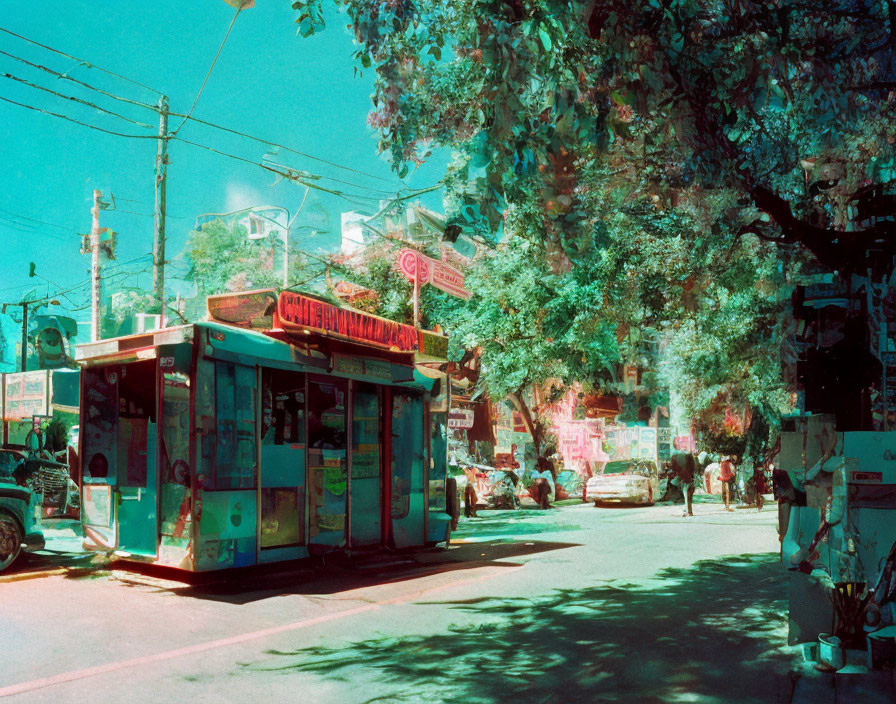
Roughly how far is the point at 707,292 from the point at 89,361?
1229 cm

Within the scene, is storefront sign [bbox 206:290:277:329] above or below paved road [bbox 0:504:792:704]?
above

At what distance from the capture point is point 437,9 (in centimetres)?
829

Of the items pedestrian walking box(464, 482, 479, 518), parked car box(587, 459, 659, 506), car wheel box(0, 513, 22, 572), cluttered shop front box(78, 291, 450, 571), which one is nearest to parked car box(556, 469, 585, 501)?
parked car box(587, 459, 659, 506)

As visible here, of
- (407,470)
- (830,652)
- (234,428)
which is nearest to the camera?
(830,652)

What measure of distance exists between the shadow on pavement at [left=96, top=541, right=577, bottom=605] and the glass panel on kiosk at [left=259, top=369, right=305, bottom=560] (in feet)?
1.14

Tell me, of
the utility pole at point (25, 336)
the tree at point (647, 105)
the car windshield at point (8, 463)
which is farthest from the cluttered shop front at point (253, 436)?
the utility pole at point (25, 336)

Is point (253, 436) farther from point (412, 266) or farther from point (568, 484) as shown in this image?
point (568, 484)

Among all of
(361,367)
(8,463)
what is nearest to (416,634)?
(361,367)

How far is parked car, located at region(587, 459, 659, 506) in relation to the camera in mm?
26625

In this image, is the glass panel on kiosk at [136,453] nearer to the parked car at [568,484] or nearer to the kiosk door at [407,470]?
the kiosk door at [407,470]

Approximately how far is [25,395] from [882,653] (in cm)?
2258

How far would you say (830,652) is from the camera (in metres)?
5.43

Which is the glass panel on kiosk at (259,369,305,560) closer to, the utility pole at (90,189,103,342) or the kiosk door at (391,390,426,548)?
the kiosk door at (391,390,426,548)

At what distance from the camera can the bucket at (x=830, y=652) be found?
17.7 ft
